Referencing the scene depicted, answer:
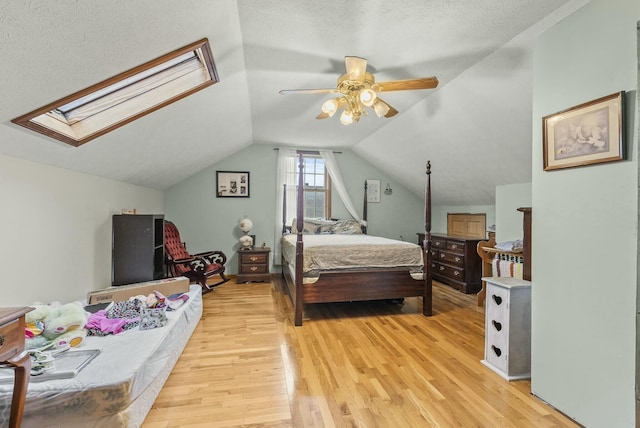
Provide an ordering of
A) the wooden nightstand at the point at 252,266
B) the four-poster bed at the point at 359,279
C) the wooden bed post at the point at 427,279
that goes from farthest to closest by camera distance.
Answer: the wooden nightstand at the point at 252,266
the wooden bed post at the point at 427,279
the four-poster bed at the point at 359,279

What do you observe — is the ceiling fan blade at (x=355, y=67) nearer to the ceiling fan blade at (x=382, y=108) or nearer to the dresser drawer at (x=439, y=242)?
the ceiling fan blade at (x=382, y=108)

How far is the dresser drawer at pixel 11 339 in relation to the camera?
39.9 inches

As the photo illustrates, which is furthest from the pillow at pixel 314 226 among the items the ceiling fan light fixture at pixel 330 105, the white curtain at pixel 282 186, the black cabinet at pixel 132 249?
the ceiling fan light fixture at pixel 330 105

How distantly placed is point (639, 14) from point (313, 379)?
8.75 ft

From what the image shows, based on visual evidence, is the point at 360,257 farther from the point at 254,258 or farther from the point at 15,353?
the point at 15,353

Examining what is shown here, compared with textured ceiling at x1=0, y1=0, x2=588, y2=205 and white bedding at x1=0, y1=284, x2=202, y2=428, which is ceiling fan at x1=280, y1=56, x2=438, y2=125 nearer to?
textured ceiling at x1=0, y1=0, x2=588, y2=205

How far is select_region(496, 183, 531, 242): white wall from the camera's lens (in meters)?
3.65

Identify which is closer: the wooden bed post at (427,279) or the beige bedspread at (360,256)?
the beige bedspread at (360,256)

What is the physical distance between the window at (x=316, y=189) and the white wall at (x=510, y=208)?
9.33 ft

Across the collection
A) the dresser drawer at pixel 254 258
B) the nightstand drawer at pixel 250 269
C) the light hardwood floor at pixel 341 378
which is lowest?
the light hardwood floor at pixel 341 378

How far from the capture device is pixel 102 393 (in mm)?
1425

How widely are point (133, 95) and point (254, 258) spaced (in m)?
3.10

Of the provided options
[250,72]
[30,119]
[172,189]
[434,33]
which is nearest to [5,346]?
[30,119]

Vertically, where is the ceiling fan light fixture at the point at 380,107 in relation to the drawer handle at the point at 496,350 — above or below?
above
